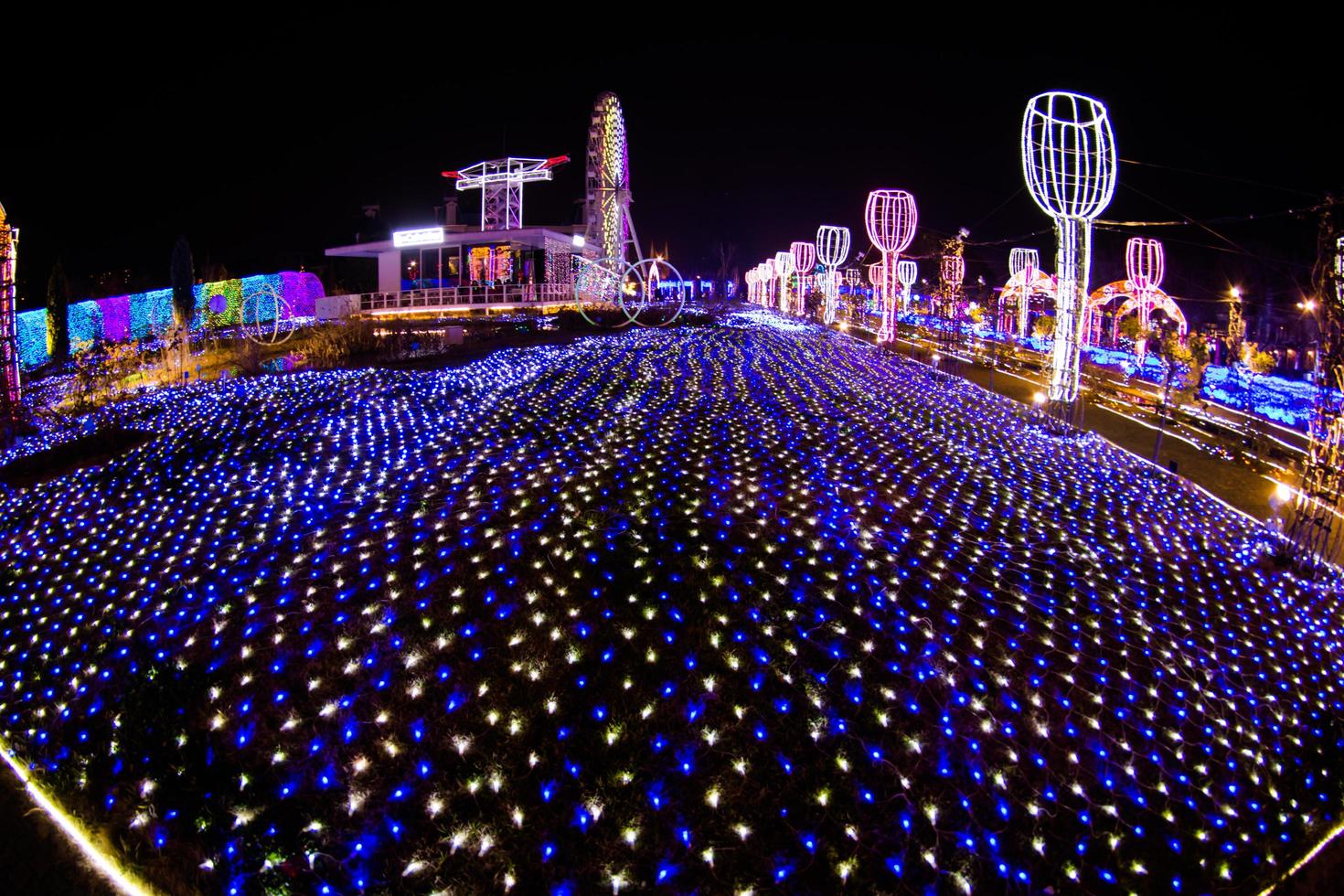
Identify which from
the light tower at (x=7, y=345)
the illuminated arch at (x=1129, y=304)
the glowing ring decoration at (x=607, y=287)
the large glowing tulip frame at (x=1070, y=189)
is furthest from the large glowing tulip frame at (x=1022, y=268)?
the light tower at (x=7, y=345)

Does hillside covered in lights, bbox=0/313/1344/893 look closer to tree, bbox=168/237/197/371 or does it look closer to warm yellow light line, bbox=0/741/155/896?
warm yellow light line, bbox=0/741/155/896

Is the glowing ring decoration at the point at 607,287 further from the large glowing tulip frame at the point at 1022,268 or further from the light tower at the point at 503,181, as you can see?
the large glowing tulip frame at the point at 1022,268

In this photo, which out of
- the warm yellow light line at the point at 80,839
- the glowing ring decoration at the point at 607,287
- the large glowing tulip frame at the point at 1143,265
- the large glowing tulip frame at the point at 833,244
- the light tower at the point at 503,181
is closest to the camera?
the warm yellow light line at the point at 80,839

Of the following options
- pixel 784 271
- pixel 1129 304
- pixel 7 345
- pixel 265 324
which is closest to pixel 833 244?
pixel 1129 304

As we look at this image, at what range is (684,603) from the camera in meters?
4.42

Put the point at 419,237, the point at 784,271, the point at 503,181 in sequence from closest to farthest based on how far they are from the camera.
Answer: the point at 419,237 < the point at 503,181 < the point at 784,271

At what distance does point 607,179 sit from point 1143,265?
26.5m

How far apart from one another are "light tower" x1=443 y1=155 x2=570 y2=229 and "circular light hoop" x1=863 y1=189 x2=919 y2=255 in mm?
22600

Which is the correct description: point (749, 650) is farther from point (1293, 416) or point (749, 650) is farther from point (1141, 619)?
point (1293, 416)

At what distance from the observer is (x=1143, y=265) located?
28594 mm

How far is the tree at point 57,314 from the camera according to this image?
2450cm

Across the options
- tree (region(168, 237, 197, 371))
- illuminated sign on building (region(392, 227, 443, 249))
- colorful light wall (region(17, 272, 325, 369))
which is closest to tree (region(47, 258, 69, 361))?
colorful light wall (region(17, 272, 325, 369))

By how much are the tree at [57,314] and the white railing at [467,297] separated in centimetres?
1061

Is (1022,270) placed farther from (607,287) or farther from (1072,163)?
(1072,163)
